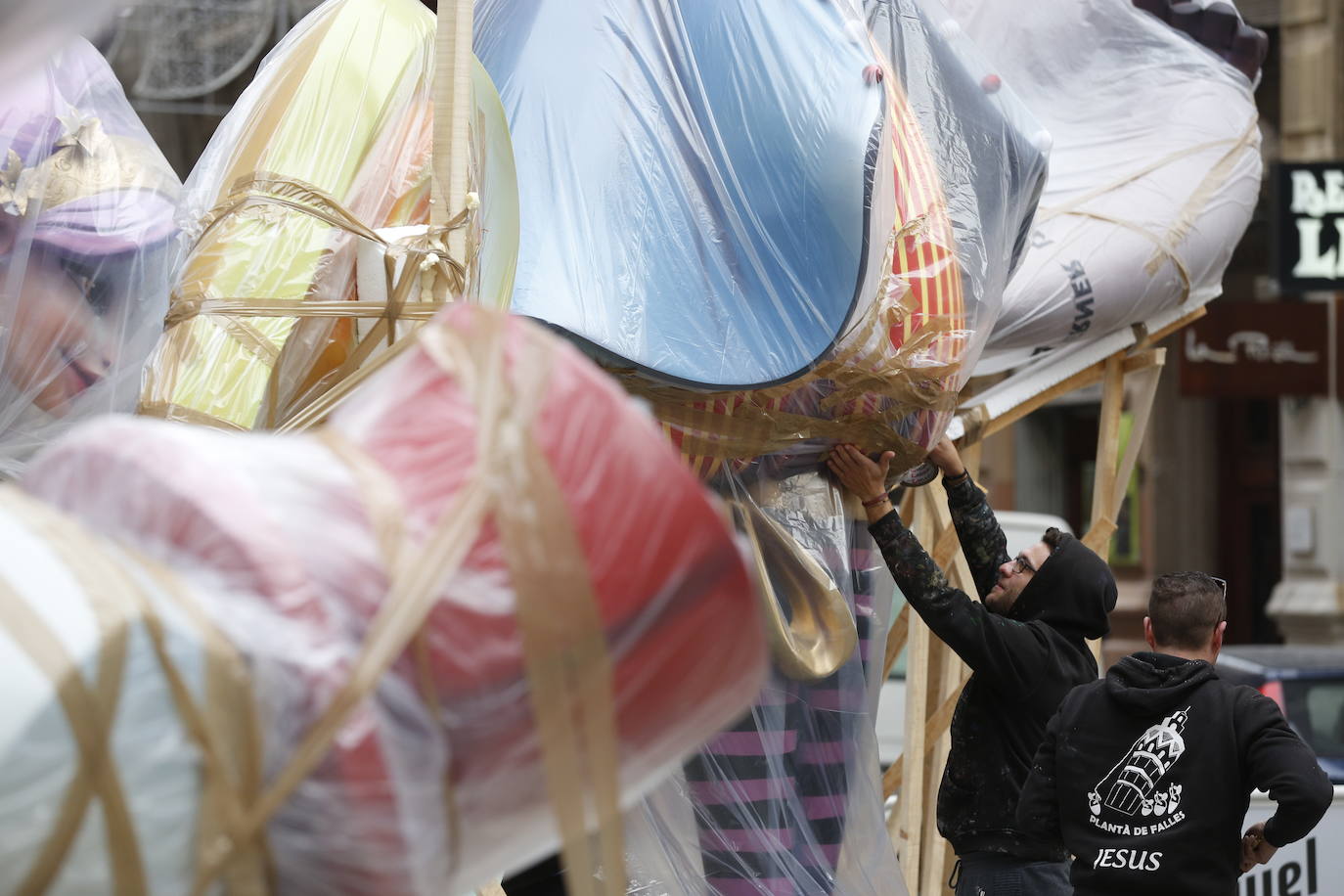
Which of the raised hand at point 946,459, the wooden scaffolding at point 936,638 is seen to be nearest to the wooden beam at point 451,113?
the raised hand at point 946,459

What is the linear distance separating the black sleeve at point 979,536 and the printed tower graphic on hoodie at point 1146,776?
2.42 ft

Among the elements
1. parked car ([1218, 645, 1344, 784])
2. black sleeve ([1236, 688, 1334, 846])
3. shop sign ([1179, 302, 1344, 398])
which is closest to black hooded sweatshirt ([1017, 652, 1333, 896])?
black sleeve ([1236, 688, 1334, 846])

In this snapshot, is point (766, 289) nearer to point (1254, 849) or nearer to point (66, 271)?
point (66, 271)

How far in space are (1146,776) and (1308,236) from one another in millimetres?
8093

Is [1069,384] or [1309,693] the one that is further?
[1309,693]

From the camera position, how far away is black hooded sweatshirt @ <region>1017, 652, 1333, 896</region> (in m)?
2.94

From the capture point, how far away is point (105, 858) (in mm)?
1199

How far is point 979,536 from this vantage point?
3764 millimetres

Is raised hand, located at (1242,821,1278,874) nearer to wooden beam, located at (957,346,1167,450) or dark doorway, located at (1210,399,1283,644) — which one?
wooden beam, located at (957,346,1167,450)

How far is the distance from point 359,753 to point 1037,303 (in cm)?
329

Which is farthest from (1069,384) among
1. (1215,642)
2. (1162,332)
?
(1215,642)

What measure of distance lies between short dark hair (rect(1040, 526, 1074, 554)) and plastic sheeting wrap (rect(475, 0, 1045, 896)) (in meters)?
0.46

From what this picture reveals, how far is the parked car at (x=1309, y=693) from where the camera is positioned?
22.1 ft

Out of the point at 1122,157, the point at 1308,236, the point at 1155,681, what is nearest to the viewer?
the point at 1155,681
